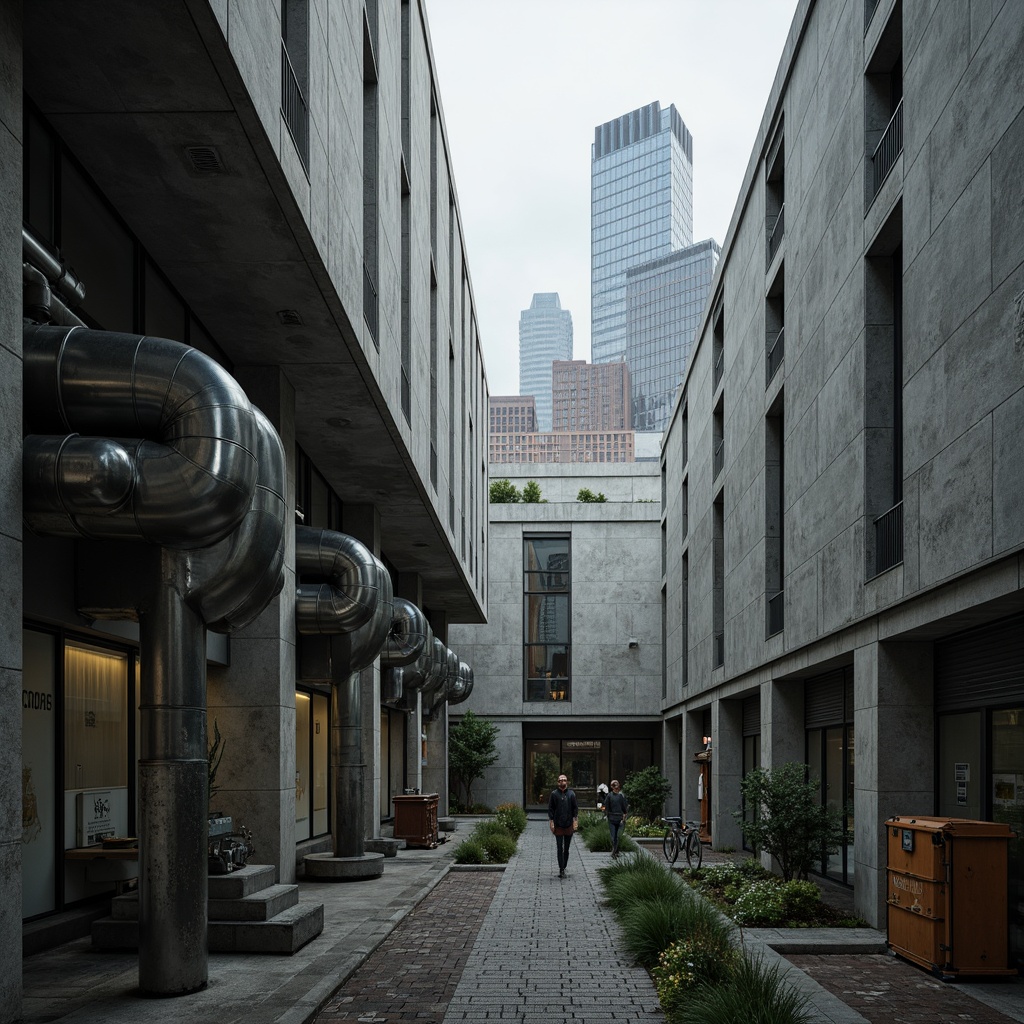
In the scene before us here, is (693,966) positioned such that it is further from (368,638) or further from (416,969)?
(368,638)

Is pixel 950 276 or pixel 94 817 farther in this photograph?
pixel 94 817

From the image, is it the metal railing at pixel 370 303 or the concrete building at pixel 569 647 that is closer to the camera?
the metal railing at pixel 370 303

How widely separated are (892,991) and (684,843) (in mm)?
12380

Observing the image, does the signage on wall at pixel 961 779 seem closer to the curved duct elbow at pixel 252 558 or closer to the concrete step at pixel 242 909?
the concrete step at pixel 242 909

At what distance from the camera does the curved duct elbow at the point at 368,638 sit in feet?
58.7

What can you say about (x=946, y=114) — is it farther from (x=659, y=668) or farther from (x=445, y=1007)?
(x=659, y=668)

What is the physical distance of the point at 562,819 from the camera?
22219mm

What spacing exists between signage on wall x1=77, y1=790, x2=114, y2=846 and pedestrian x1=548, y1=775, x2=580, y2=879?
9695mm

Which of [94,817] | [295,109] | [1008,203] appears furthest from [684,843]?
[295,109]

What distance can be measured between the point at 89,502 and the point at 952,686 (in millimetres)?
9812

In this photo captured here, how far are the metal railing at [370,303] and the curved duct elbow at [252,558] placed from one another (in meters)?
6.49

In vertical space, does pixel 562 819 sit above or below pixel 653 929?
A: below

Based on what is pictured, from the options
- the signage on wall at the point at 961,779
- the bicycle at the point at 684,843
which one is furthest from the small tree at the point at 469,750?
the signage on wall at the point at 961,779

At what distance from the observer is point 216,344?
50.1 feet
